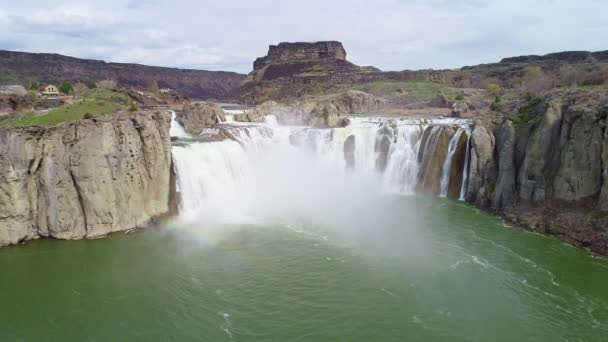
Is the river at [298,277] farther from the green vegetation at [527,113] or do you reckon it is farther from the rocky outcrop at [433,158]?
the green vegetation at [527,113]

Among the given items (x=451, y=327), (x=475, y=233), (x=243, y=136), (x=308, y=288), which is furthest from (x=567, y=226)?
(x=243, y=136)

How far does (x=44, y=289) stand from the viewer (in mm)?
17188

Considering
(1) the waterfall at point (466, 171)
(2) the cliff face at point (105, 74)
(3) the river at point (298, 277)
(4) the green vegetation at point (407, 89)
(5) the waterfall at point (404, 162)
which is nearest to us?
(3) the river at point (298, 277)

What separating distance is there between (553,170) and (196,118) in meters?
30.8

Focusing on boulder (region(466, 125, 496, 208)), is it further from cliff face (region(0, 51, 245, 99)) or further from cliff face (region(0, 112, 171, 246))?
cliff face (region(0, 51, 245, 99))

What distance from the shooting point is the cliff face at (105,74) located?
80.6m

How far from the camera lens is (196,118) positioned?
3972cm

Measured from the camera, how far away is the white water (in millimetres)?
26438

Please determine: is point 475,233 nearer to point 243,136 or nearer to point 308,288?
point 308,288

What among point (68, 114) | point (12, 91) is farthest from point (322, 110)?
point (12, 91)

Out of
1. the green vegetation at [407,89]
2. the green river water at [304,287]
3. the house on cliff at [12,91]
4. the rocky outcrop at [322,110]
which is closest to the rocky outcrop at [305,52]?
the green vegetation at [407,89]

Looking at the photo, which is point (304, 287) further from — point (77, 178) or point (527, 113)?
point (527, 113)

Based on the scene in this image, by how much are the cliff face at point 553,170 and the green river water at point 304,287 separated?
1.98 meters

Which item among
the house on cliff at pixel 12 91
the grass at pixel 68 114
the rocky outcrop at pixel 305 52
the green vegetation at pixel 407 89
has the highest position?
the rocky outcrop at pixel 305 52
